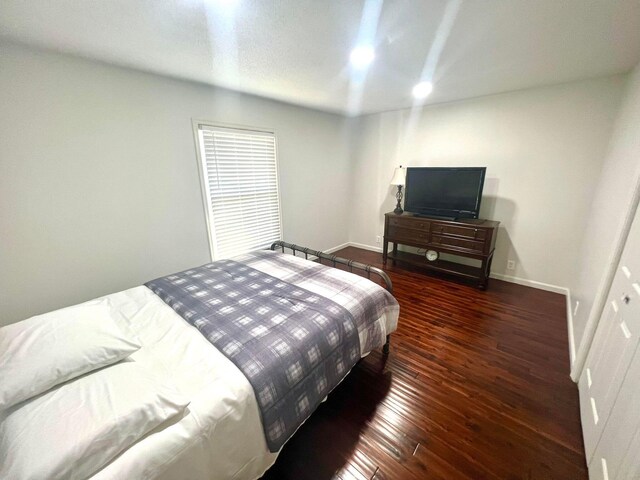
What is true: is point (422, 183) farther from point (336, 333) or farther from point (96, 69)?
point (96, 69)

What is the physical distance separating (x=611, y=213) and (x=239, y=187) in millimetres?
3269

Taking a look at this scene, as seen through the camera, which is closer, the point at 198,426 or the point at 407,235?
the point at 198,426

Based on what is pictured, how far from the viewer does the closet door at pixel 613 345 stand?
1.11 metres

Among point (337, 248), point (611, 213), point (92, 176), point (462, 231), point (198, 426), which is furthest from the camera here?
point (337, 248)

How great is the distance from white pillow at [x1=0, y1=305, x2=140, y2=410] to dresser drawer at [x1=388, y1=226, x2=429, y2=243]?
10.5 feet

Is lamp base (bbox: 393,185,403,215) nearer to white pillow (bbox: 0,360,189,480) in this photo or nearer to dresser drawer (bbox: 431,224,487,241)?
dresser drawer (bbox: 431,224,487,241)

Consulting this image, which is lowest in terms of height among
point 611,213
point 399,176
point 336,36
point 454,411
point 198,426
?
point 454,411

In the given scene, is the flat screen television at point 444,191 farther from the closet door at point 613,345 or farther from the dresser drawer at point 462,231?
the closet door at point 613,345

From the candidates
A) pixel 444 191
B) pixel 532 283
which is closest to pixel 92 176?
pixel 444 191

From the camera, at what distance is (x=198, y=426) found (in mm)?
903

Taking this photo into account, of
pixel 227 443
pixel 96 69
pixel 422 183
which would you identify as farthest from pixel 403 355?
pixel 96 69

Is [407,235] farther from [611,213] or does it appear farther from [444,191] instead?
[611,213]

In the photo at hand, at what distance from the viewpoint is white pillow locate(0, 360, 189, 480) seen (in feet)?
2.28

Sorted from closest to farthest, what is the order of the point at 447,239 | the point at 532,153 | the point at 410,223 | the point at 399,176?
the point at 532,153
the point at 447,239
the point at 410,223
the point at 399,176
